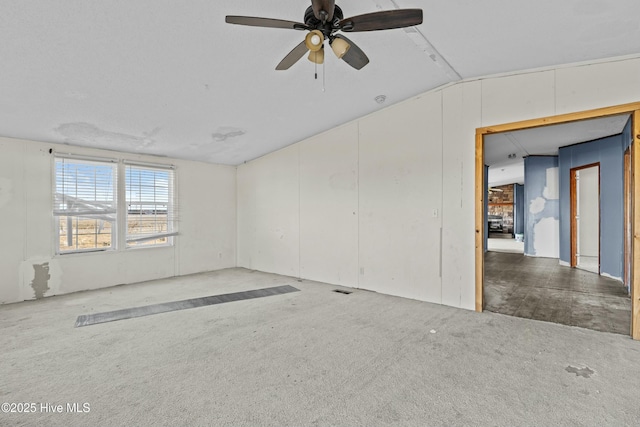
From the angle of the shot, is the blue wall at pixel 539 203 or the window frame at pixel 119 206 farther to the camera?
the blue wall at pixel 539 203

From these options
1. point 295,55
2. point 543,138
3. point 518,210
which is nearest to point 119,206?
point 295,55

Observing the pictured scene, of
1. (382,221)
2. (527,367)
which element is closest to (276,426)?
(527,367)

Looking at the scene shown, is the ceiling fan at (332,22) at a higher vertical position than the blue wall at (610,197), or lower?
higher

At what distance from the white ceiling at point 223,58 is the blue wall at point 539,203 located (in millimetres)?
5556

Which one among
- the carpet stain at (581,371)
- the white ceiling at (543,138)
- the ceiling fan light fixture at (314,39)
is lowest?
the carpet stain at (581,371)

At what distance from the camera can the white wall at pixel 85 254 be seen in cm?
417

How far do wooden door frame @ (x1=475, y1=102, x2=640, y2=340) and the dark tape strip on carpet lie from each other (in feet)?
8.61

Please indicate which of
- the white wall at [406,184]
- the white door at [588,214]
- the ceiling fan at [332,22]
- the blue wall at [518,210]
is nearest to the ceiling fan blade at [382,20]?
the ceiling fan at [332,22]

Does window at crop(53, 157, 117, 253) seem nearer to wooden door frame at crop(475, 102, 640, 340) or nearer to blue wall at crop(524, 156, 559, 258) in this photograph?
wooden door frame at crop(475, 102, 640, 340)

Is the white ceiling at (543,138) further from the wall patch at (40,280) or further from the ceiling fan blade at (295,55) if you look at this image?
the wall patch at (40,280)

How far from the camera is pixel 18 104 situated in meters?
3.28

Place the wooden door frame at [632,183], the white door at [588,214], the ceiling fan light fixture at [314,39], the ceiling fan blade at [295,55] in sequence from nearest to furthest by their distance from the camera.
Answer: the ceiling fan light fixture at [314,39] < the ceiling fan blade at [295,55] < the wooden door frame at [632,183] < the white door at [588,214]

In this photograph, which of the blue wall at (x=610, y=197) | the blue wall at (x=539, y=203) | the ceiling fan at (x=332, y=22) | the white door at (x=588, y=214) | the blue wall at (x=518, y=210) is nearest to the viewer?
the ceiling fan at (x=332, y=22)

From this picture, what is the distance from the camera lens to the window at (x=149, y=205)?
5.30 meters
